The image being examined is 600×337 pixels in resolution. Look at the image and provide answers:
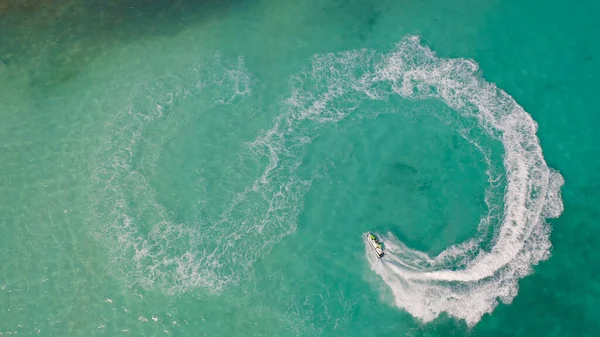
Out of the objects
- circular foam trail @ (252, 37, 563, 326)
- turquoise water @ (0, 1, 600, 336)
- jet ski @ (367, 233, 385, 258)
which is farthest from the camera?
circular foam trail @ (252, 37, 563, 326)

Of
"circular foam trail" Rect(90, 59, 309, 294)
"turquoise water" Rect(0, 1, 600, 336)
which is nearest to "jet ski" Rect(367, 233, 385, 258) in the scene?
"turquoise water" Rect(0, 1, 600, 336)

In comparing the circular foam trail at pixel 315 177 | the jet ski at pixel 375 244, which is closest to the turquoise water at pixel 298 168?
the circular foam trail at pixel 315 177

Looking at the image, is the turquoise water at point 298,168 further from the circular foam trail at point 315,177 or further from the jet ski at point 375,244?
the jet ski at point 375,244

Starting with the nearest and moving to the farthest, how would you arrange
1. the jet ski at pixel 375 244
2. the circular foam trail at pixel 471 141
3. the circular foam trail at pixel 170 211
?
the jet ski at pixel 375 244 → the circular foam trail at pixel 170 211 → the circular foam trail at pixel 471 141

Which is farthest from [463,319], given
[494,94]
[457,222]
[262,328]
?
[494,94]

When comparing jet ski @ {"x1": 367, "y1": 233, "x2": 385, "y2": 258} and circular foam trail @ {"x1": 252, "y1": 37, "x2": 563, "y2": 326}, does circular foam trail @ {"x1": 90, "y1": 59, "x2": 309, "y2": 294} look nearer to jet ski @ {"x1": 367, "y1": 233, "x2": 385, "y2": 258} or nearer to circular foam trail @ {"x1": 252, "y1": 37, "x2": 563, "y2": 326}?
circular foam trail @ {"x1": 252, "y1": 37, "x2": 563, "y2": 326}
